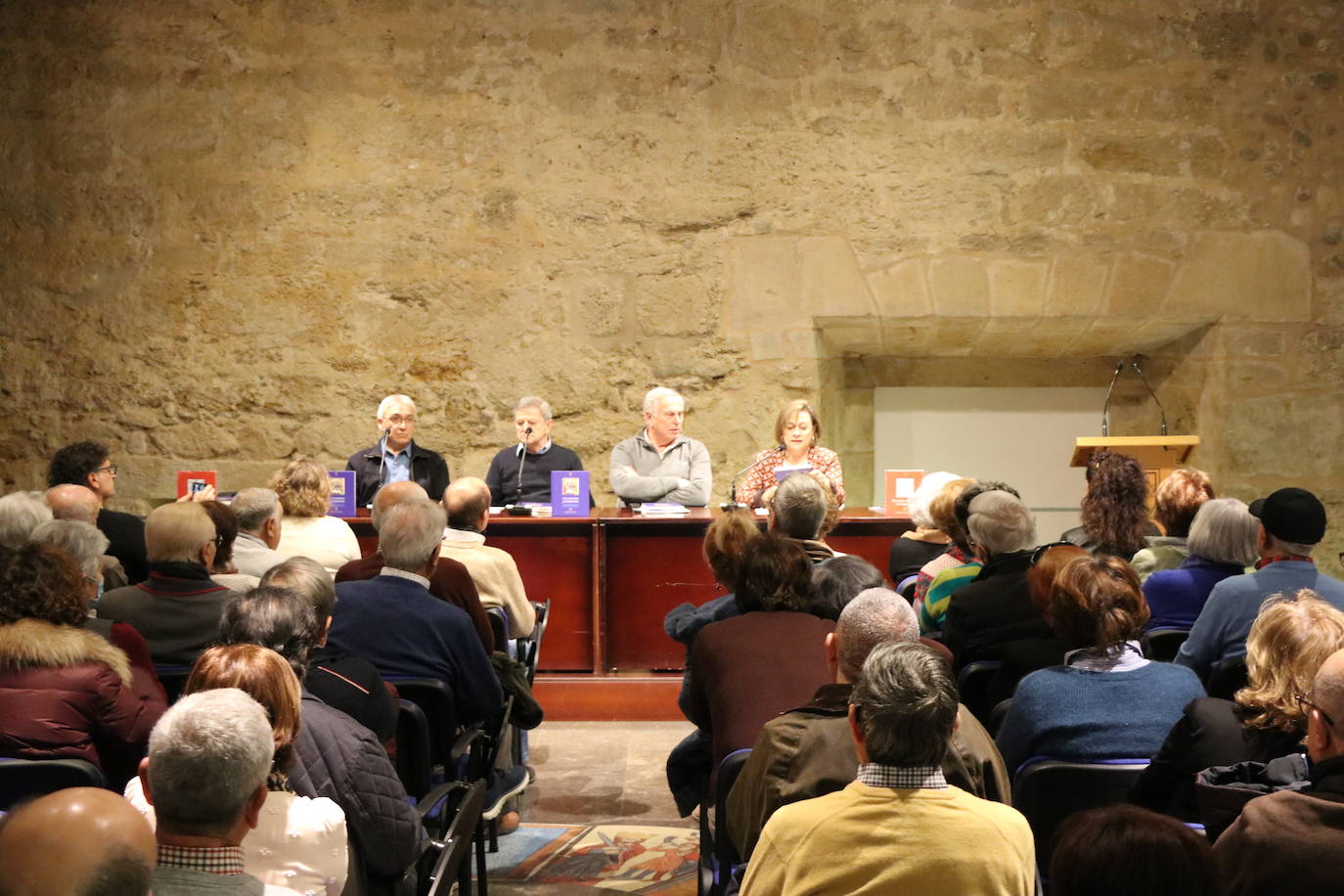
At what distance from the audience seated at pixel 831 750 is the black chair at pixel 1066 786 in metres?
0.20

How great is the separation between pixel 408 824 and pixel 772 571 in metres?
1.11

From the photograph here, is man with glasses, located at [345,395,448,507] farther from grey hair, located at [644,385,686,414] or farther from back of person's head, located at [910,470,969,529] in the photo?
back of person's head, located at [910,470,969,529]

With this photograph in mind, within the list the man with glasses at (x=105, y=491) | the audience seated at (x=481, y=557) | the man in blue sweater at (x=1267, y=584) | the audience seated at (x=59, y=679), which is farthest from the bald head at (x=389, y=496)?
the man in blue sweater at (x=1267, y=584)

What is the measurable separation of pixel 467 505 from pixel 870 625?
2377mm

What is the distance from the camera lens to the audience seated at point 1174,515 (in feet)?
13.3

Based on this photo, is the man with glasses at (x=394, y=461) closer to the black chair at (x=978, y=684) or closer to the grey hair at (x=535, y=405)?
the grey hair at (x=535, y=405)

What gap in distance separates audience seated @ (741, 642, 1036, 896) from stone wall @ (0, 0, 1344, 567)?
566cm

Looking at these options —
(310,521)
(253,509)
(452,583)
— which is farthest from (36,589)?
(310,521)

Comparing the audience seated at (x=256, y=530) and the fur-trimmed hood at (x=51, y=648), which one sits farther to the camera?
the audience seated at (x=256, y=530)

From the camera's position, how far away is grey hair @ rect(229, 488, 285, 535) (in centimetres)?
421

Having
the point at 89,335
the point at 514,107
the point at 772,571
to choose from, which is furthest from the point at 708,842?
the point at 89,335

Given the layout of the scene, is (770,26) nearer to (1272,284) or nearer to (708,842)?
(1272,284)

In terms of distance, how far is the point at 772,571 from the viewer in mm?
3111

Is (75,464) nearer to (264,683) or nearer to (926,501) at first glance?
(926,501)
